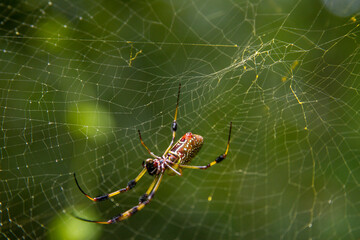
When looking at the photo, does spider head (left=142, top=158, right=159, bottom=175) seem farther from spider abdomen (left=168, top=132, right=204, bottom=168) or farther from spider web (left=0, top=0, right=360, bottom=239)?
spider web (left=0, top=0, right=360, bottom=239)

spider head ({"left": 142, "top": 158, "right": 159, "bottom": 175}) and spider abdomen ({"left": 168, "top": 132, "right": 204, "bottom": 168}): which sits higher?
spider abdomen ({"left": 168, "top": 132, "right": 204, "bottom": 168})

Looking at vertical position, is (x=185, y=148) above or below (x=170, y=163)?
above

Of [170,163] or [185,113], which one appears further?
[185,113]

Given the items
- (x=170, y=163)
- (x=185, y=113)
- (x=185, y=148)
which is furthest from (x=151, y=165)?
(x=185, y=113)

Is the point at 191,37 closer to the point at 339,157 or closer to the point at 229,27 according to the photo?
the point at 229,27

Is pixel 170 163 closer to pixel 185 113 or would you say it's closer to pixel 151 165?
pixel 151 165

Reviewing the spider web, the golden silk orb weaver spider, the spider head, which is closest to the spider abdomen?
the golden silk orb weaver spider
